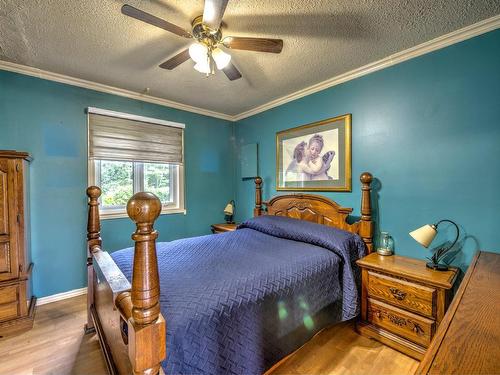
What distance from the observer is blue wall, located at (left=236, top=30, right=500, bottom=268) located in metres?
1.71

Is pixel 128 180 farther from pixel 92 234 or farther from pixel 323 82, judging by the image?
pixel 323 82

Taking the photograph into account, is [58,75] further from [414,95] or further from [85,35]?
[414,95]

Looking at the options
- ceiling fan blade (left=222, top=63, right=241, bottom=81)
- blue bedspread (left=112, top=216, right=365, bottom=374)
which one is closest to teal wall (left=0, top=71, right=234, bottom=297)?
blue bedspread (left=112, top=216, right=365, bottom=374)

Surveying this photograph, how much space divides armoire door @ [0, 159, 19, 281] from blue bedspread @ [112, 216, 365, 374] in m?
1.10

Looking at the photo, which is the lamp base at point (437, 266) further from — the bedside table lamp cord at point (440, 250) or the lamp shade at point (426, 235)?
the lamp shade at point (426, 235)

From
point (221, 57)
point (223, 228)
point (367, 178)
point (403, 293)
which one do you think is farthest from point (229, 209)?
point (403, 293)

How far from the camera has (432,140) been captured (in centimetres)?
194

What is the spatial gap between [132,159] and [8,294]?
66.6 inches

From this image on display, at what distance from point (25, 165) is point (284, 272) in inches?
104

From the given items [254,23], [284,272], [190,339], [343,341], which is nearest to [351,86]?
[254,23]

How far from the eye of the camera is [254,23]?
171cm

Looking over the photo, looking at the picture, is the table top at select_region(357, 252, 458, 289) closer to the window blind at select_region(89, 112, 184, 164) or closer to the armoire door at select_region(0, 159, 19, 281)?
the window blind at select_region(89, 112, 184, 164)

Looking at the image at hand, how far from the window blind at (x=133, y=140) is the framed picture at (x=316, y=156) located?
1.49 meters

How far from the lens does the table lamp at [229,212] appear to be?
3.61 m
